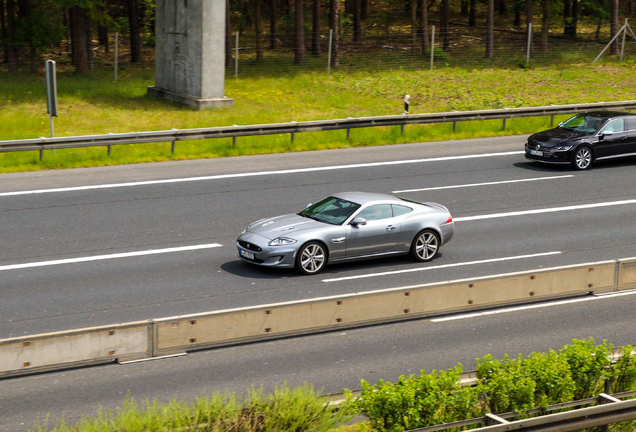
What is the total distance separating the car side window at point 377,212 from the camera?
578 inches

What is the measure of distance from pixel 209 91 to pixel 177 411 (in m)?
24.8

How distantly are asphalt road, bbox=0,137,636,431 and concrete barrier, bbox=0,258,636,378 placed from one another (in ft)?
0.73

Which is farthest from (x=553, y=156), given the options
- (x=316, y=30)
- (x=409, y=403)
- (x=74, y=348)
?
(x=316, y=30)

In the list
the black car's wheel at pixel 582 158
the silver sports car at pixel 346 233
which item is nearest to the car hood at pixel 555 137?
the black car's wheel at pixel 582 158

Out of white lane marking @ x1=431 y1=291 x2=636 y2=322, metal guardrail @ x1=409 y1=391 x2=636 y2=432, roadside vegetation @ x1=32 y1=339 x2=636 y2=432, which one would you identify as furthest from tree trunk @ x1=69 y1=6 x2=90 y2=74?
metal guardrail @ x1=409 y1=391 x2=636 y2=432

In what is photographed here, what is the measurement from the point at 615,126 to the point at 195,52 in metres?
15.7

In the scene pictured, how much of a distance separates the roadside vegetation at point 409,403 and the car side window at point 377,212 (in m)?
6.82

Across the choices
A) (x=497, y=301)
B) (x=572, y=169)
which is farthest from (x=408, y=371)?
(x=572, y=169)

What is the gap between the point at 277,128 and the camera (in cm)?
2503

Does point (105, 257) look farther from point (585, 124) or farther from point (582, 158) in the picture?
point (585, 124)

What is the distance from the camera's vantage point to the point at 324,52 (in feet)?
163

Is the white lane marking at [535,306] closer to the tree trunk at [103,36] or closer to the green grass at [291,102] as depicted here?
the green grass at [291,102]

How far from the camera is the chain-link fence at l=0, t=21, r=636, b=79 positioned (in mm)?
41312

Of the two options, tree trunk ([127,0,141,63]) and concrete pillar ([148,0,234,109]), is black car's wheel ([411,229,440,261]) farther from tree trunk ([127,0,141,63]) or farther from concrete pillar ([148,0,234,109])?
tree trunk ([127,0,141,63])
